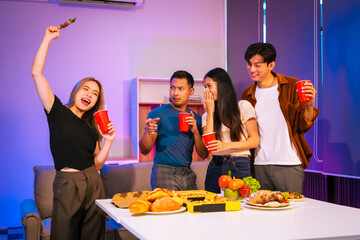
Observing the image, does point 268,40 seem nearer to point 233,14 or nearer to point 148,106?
point 233,14

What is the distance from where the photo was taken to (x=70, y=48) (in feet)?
18.2

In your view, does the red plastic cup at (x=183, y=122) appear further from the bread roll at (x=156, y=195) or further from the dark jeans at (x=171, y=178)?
the bread roll at (x=156, y=195)

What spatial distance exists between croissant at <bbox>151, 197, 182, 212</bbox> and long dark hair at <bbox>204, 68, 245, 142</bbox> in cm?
76

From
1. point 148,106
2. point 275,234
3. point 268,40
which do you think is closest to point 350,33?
point 268,40

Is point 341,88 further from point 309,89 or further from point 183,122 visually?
point 183,122

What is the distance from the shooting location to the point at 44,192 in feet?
11.8

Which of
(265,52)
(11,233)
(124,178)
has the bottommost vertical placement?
(11,233)

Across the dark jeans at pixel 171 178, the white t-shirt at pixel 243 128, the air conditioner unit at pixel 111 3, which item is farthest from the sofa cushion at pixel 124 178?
the air conditioner unit at pixel 111 3

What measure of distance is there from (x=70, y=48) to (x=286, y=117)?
12.9 ft

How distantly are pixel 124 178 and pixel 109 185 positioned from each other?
0.52 feet

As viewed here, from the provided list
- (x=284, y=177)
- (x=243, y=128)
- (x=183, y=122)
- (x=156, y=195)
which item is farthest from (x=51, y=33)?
(x=284, y=177)

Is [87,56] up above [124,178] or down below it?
above

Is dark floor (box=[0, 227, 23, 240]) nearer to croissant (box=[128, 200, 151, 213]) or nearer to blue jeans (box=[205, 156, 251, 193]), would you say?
blue jeans (box=[205, 156, 251, 193])

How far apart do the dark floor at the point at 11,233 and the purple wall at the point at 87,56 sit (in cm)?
10
